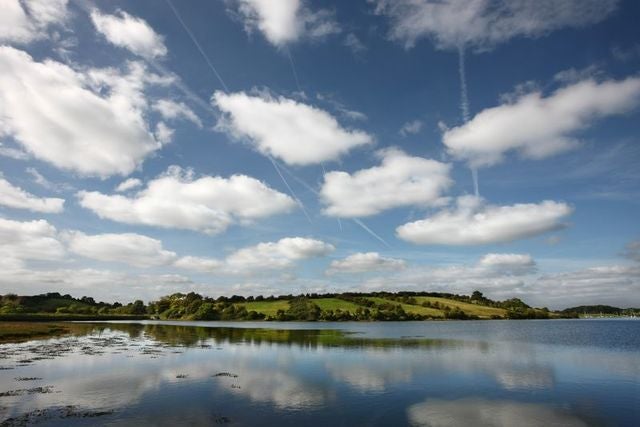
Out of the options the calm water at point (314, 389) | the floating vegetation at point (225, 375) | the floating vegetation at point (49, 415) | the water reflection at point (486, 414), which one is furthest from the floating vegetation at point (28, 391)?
the water reflection at point (486, 414)

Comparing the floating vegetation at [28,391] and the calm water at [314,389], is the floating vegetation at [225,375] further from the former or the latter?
the floating vegetation at [28,391]

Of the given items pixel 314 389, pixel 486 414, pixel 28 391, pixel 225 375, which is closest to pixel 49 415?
pixel 28 391

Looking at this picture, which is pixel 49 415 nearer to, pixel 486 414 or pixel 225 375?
pixel 225 375

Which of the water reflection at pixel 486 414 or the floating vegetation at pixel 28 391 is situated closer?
the water reflection at pixel 486 414

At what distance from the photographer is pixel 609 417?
33.3m

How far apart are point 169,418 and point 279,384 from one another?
51.3ft

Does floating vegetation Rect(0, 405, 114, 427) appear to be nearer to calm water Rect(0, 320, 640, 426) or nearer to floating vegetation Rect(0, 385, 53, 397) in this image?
calm water Rect(0, 320, 640, 426)

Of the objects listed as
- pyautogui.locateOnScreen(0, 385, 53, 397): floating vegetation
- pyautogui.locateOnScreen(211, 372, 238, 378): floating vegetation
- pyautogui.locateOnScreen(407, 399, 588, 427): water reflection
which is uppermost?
pyautogui.locateOnScreen(211, 372, 238, 378): floating vegetation

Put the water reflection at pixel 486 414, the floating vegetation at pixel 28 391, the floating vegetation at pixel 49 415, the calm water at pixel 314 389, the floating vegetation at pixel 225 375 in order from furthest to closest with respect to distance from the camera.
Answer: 1. the floating vegetation at pixel 225 375
2. the floating vegetation at pixel 28 391
3. the calm water at pixel 314 389
4. the water reflection at pixel 486 414
5. the floating vegetation at pixel 49 415

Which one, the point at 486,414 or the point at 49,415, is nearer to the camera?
the point at 49,415

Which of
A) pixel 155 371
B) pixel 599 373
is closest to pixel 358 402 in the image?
pixel 155 371

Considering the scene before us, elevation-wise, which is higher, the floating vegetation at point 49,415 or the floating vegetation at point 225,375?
the floating vegetation at point 225,375

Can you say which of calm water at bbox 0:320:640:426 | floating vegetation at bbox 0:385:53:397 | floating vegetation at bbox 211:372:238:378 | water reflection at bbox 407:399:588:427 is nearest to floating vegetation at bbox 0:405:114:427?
calm water at bbox 0:320:640:426

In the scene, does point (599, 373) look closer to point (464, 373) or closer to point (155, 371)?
point (464, 373)
